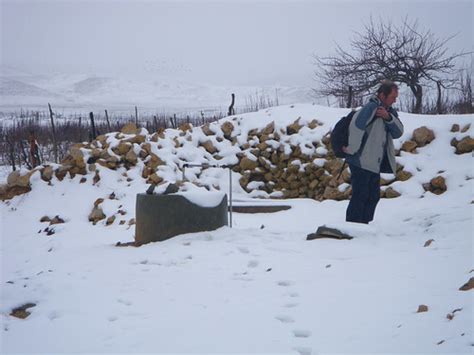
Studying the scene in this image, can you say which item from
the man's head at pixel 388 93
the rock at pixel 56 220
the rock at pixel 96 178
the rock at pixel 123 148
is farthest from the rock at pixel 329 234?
the rock at pixel 123 148

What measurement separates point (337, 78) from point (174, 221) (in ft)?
41.7

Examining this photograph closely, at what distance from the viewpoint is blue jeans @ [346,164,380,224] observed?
4758mm

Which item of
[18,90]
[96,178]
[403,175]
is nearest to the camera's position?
[403,175]

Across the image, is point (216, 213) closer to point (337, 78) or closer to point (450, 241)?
point (450, 241)

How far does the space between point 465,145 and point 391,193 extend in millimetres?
1430

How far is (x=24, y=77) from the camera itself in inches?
2842

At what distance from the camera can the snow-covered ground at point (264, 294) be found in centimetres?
250

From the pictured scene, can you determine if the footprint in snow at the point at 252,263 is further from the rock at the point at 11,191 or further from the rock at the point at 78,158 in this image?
the rock at the point at 11,191

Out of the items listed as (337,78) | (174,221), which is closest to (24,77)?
(337,78)

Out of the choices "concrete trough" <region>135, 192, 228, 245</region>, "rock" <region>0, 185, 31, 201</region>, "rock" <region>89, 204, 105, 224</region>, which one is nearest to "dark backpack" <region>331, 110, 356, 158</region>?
"concrete trough" <region>135, 192, 228, 245</region>

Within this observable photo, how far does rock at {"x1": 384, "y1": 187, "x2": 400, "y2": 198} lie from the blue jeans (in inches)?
109

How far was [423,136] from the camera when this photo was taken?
8023mm

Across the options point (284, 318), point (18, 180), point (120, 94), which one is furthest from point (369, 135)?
point (120, 94)

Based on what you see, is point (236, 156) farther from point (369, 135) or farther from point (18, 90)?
point (18, 90)
